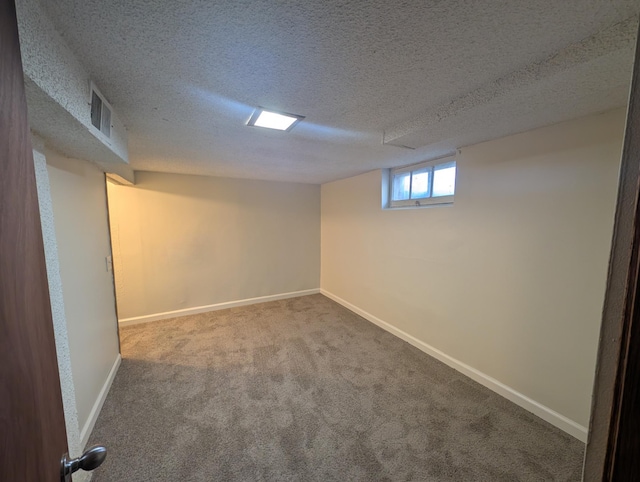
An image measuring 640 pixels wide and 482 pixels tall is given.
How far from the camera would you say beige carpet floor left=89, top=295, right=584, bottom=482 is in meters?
1.34

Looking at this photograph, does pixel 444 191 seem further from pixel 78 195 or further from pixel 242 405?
pixel 78 195

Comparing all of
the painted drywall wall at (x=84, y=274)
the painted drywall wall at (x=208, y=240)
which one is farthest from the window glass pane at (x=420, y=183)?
the painted drywall wall at (x=84, y=274)

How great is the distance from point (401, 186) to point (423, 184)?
0.33m

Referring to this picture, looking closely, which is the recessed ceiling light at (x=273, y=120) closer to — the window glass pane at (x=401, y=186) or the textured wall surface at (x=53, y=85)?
the textured wall surface at (x=53, y=85)

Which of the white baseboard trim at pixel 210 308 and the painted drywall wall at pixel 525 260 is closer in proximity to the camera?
the painted drywall wall at pixel 525 260

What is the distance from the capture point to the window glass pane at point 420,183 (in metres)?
2.63

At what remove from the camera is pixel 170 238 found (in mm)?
3355

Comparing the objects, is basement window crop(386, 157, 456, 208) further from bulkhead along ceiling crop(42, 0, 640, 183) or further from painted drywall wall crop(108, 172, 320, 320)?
painted drywall wall crop(108, 172, 320, 320)

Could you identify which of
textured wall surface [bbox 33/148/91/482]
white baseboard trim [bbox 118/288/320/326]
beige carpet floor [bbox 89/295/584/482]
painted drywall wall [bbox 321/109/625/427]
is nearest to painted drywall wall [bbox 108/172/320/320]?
white baseboard trim [bbox 118/288/320/326]

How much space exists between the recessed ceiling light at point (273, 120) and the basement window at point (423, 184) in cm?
161

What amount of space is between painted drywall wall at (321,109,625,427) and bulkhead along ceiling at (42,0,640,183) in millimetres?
240

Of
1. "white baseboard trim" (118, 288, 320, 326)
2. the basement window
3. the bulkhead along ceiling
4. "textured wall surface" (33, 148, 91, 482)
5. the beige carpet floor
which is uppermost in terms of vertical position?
the bulkhead along ceiling

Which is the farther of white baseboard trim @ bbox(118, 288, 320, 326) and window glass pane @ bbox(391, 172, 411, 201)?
white baseboard trim @ bbox(118, 288, 320, 326)

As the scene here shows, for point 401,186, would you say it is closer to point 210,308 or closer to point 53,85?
point 53,85
